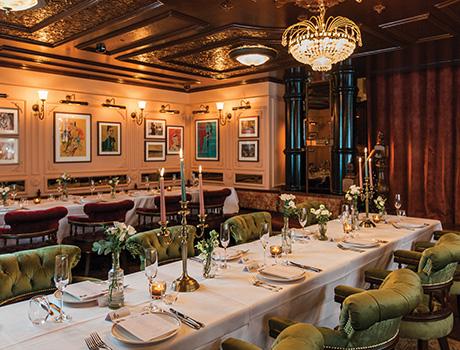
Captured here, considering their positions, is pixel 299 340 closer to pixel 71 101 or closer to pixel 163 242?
pixel 163 242

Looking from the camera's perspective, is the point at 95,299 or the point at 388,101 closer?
the point at 95,299

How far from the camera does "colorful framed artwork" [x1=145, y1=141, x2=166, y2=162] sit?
8.78 m

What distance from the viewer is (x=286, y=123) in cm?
763

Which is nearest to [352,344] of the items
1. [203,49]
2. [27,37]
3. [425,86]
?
[203,49]

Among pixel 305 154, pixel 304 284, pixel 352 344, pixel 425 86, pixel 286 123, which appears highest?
pixel 425 86

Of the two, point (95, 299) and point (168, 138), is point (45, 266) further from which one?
point (168, 138)

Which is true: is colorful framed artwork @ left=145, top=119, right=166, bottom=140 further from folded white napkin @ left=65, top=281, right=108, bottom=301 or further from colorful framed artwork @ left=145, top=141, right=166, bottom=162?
folded white napkin @ left=65, top=281, right=108, bottom=301

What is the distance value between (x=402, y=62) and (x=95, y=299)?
6.11 m

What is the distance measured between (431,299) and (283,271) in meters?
1.08

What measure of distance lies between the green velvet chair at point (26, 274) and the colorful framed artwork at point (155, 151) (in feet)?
21.0

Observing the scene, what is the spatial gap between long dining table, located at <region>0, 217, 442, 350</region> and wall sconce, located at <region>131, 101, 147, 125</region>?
6026 mm

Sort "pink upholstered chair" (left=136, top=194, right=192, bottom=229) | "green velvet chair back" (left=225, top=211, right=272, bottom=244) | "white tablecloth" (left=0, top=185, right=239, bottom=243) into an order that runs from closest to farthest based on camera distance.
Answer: "green velvet chair back" (left=225, top=211, right=272, bottom=244) < "white tablecloth" (left=0, top=185, right=239, bottom=243) < "pink upholstered chair" (left=136, top=194, right=192, bottom=229)

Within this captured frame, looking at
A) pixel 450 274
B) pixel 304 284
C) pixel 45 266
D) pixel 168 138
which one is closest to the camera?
pixel 304 284

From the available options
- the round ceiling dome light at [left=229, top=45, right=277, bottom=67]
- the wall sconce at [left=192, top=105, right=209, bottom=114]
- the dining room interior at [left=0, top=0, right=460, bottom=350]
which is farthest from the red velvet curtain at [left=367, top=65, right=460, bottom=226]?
the wall sconce at [left=192, top=105, right=209, bottom=114]
